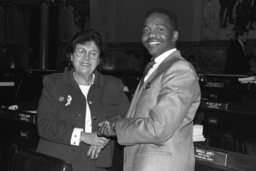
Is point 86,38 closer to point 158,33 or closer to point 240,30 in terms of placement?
point 158,33

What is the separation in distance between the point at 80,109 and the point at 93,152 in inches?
8.4

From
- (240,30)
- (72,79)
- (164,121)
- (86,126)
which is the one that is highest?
(240,30)

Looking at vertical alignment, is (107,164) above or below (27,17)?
below

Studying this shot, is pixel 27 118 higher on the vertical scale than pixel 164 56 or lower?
lower

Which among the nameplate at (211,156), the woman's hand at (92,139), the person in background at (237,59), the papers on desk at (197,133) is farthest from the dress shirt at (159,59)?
the person in background at (237,59)

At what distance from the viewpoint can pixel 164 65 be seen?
160 centimetres

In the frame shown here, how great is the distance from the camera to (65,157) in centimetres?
200

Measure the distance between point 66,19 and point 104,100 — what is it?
1214cm

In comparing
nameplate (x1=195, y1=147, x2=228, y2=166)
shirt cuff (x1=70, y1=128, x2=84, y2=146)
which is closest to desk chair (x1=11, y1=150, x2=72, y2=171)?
shirt cuff (x1=70, y1=128, x2=84, y2=146)

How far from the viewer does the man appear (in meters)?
1.48

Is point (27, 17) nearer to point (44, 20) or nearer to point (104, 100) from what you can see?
point (44, 20)

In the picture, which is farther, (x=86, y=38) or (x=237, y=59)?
(x=237, y=59)

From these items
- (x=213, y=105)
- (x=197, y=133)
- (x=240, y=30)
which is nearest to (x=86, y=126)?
(x=197, y=133)

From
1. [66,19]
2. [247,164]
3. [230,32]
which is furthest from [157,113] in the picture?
[66,19]
